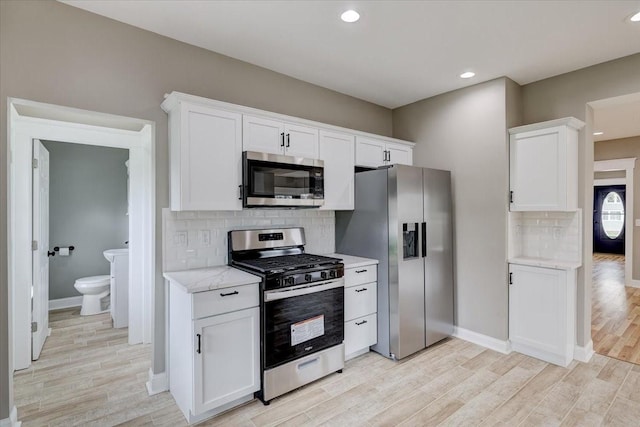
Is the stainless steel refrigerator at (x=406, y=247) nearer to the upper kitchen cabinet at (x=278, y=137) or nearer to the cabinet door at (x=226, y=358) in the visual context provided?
the upper kitchen cabinet at (x=278, y=137)

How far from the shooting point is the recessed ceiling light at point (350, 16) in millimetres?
2265

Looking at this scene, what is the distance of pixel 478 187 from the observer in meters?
3.49

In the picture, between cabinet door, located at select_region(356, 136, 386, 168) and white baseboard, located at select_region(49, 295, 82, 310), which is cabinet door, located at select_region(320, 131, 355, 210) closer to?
cabinet door, located at select_region(356, 136, 386, 168)

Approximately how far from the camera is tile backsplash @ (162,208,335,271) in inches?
104

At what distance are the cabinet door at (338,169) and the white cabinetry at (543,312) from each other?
5.95 feet

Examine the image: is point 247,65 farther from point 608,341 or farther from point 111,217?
point 608,341

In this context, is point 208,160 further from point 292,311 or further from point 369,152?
point 369,152

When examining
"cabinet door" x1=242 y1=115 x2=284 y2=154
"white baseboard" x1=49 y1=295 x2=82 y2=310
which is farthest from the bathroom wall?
"cabinet door" x1=242 y1=115 x2=284 y2=154

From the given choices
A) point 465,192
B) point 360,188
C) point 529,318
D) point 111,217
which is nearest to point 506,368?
point 529,318

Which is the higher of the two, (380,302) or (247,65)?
(247,65)

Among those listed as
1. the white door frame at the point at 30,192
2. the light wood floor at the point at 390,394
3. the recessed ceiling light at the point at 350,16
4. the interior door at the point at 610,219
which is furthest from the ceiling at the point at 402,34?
the interior door at the point at 610,219

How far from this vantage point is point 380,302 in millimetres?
3221

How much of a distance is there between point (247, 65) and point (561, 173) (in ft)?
10.0

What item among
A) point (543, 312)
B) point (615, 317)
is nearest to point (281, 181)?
point (543, 312)
